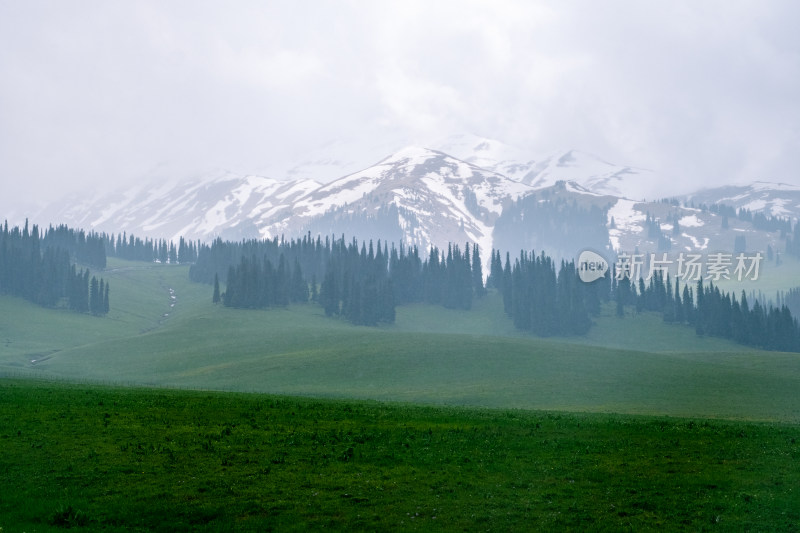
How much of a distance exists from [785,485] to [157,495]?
22.7m

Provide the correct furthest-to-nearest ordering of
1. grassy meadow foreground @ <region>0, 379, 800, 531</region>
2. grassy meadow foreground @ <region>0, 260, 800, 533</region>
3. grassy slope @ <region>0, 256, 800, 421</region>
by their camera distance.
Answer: grassy slope @ <region>0, 256, 800, 421</region> < grassy meadow foreground @ <region>0, 260, 800, 533</region> < grassy meadow foreground @ <region>0, 379, 800, 531</region>

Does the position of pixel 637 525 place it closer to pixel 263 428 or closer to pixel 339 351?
pixel 263 428

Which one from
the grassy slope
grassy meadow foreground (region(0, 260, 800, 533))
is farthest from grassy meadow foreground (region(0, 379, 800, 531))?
the grassy slope

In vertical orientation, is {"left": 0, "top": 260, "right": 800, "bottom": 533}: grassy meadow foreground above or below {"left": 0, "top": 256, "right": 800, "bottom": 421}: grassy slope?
above

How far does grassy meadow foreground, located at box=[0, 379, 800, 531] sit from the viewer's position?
24812 mm

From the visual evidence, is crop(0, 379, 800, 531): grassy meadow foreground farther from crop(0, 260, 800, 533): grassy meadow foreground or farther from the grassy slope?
the grassy slope

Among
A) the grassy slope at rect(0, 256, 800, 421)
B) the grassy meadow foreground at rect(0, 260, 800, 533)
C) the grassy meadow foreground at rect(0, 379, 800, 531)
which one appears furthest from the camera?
the grassy slope at rect(0, 256, 800, 421)

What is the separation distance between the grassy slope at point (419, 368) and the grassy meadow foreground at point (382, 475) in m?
35.5

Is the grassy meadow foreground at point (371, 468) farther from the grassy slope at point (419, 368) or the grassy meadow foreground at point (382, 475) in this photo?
the grassy slope at point (419, 368)

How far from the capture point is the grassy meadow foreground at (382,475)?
2481cm

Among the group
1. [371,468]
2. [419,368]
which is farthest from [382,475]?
[419,368]

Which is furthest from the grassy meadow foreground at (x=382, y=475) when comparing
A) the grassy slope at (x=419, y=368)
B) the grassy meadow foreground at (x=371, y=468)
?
the grassy slope at (x=419, y=368)

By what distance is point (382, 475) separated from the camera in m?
29.9

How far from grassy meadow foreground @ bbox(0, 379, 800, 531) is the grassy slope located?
116 feet
